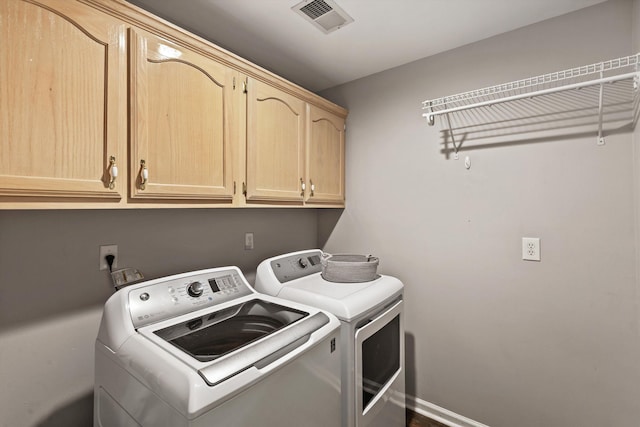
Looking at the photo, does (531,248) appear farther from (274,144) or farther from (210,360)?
(210,360)

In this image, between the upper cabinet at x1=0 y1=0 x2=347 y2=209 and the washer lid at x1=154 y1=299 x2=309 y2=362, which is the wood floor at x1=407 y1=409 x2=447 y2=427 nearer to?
the washer lid at x1=154 y1=299 x2=309 y2=362

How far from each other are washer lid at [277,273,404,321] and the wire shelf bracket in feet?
3.23

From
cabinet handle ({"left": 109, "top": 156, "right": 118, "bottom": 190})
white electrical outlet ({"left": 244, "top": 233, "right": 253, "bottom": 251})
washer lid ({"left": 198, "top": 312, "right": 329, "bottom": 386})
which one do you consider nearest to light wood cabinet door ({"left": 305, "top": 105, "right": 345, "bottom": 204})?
white electrical outlet ({"left": 244, "top": 233, "right": 253, "bottom": 251})

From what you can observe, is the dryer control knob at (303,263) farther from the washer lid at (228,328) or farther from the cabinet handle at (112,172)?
the cabinet handle at (112,172)

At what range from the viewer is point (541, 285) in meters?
1.66

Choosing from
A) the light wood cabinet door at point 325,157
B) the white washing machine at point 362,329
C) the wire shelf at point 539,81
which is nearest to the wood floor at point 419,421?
the white washing machine at point 362,329

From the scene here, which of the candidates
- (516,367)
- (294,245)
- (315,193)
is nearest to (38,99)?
(315,193)

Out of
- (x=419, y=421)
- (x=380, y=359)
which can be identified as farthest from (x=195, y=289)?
(x=419, y=421)

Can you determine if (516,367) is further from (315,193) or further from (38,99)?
(38,99)

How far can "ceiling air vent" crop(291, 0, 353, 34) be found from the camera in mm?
1484

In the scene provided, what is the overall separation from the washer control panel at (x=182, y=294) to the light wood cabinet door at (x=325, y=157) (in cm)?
75

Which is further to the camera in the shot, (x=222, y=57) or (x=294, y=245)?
(x=294, y=245)

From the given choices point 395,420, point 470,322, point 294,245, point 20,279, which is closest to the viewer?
point 20,279

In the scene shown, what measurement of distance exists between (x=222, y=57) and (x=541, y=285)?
202cm
